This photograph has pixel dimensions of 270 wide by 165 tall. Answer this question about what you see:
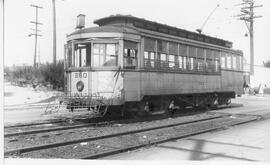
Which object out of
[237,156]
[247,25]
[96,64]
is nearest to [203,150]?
[237,156]

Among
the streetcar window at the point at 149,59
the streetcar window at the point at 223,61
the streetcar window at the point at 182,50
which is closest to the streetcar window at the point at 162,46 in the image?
the streetcar window at the point at 149,59

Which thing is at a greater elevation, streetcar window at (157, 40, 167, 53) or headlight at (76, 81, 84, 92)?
streetcar window at (157, 40, 167, 53)

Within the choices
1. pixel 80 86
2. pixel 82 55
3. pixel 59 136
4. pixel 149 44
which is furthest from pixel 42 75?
pixel 59 136

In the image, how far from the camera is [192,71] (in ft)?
47.7

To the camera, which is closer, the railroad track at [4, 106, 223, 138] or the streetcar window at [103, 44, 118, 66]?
the railroad track at [4, 106, 223, 138]

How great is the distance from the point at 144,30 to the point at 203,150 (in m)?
5.88

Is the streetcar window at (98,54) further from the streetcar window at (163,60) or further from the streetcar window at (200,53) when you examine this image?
the streetcar window at (200,53)

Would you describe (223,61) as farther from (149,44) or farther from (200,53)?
(149,44)

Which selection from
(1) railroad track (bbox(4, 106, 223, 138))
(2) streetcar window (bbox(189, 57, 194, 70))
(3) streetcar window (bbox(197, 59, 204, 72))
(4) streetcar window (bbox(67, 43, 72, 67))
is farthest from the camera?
(3) streetcar window (bbox(197, 59, 204, 72))

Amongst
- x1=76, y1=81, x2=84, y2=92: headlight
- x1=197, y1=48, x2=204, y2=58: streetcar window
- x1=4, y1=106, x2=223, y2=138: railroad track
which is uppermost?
x1=197, y1=48, x2=204, y2=58: streetcar window

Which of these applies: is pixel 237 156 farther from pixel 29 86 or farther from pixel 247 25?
pixel 29 86

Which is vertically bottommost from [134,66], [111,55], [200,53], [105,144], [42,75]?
[105,144]

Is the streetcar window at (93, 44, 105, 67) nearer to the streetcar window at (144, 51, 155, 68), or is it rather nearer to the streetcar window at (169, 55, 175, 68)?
the streetcar window at (144, 51, 155, 68)

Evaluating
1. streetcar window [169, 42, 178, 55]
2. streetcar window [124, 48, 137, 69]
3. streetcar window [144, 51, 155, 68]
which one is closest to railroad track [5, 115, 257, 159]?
streetcar window [124, 48, 137, 69]
